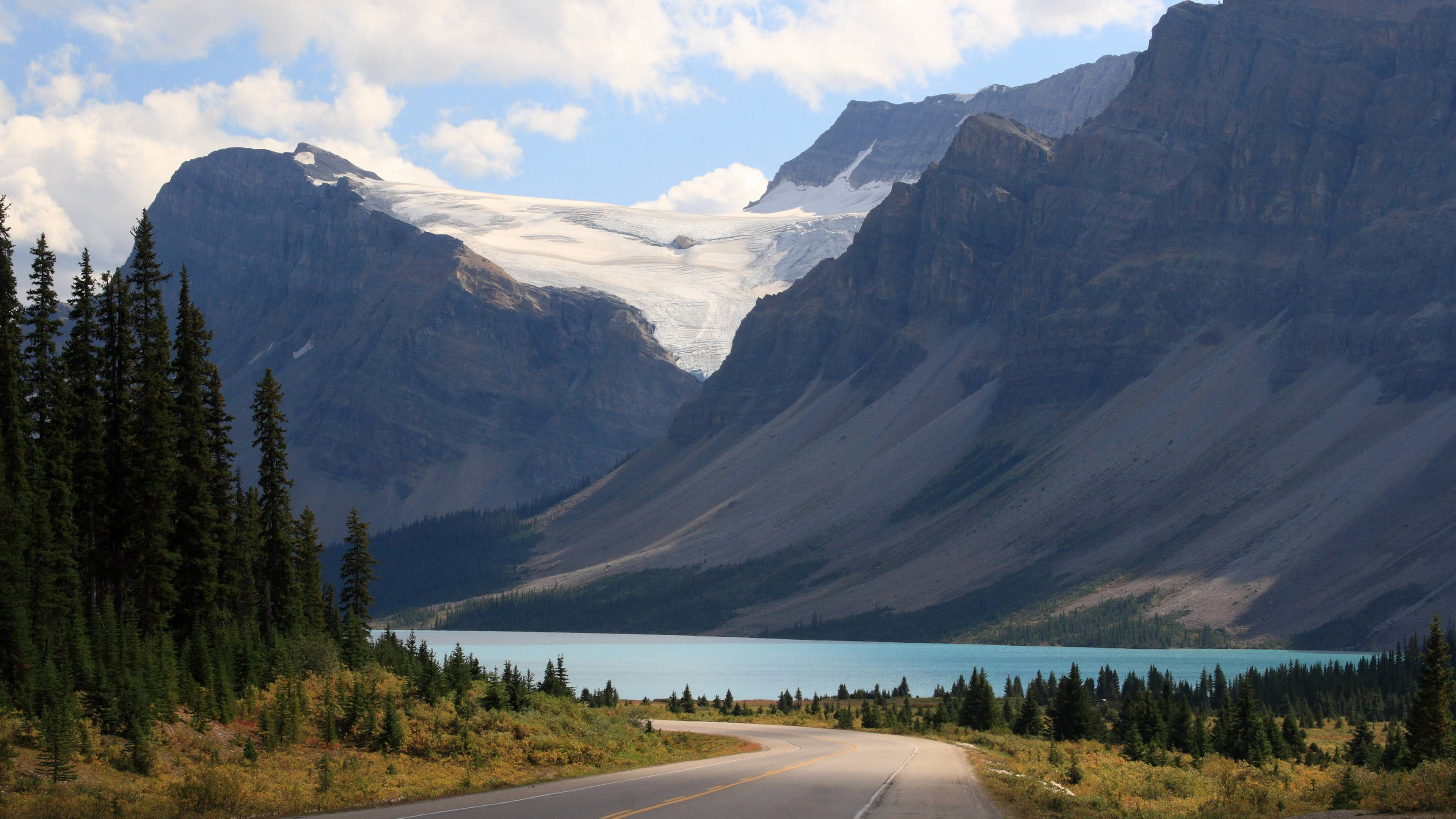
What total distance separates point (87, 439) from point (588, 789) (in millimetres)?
25651

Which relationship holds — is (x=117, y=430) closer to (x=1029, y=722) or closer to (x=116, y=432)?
(x=116, y=432)

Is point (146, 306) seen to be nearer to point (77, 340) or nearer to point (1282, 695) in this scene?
point (77, 340)

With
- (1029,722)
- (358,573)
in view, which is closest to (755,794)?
(1029,722)

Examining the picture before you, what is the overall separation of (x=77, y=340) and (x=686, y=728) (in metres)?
27.2

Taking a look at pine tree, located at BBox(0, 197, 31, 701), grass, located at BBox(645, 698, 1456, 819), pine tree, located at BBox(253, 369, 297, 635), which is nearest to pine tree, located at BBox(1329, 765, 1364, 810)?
grass, located at BBox(645, 698, 1456, 819)

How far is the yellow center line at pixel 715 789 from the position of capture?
2727 centimetres

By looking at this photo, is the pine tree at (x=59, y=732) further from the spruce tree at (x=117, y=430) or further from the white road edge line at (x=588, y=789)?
the spruce tree at (x=117, y=430)

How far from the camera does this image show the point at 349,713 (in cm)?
3909

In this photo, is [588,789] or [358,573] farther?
[358,573]

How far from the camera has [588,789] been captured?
1294 inches

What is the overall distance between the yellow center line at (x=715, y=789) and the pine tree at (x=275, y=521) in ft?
90.0

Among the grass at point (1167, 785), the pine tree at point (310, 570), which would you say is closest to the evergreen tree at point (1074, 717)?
the grass at point (1167, 785)

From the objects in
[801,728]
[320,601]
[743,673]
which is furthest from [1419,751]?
[743,673]

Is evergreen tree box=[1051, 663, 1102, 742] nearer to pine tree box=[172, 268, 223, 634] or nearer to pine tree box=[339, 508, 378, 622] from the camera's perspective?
pine tree box=[172, 268, 223, 634]
